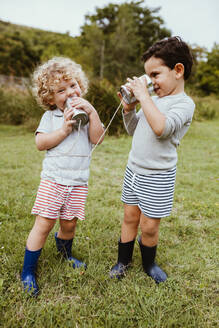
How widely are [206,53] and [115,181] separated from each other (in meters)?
27.7

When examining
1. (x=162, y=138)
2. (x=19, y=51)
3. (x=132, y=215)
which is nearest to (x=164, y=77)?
(x=162, y=138)

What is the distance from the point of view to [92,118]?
1587mm

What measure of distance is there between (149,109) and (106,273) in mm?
1162

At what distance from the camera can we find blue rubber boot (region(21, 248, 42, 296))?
1.55 metres

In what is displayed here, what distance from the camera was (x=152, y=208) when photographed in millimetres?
1587

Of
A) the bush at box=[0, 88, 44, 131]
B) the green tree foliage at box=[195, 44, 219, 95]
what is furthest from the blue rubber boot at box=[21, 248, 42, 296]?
the green tree foliage at box=[195, 44, 219, 95]

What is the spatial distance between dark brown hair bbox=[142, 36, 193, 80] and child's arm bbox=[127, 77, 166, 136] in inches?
7.1

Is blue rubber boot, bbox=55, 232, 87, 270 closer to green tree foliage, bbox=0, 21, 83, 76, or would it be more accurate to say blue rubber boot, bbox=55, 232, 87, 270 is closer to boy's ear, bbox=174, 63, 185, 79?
boy's ear, bbox=174, 63, 185, 79

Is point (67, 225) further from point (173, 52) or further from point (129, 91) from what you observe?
point (173, 52)

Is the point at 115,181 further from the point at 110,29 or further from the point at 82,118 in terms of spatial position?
the point at 110,29

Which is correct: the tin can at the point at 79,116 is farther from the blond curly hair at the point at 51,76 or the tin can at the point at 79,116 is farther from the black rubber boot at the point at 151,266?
the black rubber boot at the point at 151,266

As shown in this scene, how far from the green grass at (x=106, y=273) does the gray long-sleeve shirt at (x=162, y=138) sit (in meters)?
0.77

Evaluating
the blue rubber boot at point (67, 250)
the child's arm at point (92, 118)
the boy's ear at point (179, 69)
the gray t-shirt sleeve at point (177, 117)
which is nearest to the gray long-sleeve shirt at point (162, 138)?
the gray t-shirt sleeve at point (177, 117)

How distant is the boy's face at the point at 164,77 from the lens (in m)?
1.45
